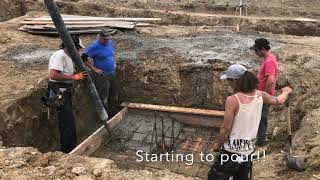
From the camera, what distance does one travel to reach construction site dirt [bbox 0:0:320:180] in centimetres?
442

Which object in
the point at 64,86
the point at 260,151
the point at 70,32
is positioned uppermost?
the point at 70,32

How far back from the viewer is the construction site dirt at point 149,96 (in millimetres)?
4418

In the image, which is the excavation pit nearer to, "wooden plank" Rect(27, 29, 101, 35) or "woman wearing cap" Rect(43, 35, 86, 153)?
"woman wearing cap" Rect(43, 35, 86, 153)

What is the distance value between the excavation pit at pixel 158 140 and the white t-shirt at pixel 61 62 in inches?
49.2

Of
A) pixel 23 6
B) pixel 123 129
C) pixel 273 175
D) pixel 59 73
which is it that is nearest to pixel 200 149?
pixel 123 129

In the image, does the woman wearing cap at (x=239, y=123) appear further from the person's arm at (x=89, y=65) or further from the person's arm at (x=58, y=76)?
the person's arm at (x=89, y=65)

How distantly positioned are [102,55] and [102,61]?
0.43 feet

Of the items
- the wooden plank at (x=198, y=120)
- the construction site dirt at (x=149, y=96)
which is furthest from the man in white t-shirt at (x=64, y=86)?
the wooden plank at (x=198, y=120)

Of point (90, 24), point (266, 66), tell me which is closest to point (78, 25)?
point (90, 24)

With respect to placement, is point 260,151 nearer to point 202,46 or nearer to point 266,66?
point 266,66

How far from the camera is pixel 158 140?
709cm

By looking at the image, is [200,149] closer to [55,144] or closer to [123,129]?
[123,129]

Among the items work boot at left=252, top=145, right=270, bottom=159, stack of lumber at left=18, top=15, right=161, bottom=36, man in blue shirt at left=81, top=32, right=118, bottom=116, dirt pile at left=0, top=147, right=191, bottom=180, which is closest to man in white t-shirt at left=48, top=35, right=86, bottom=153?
man in blue shirt at left=81, top=32, right=118, bottom=116

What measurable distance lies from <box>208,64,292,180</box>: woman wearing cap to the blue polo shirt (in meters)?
3.56
